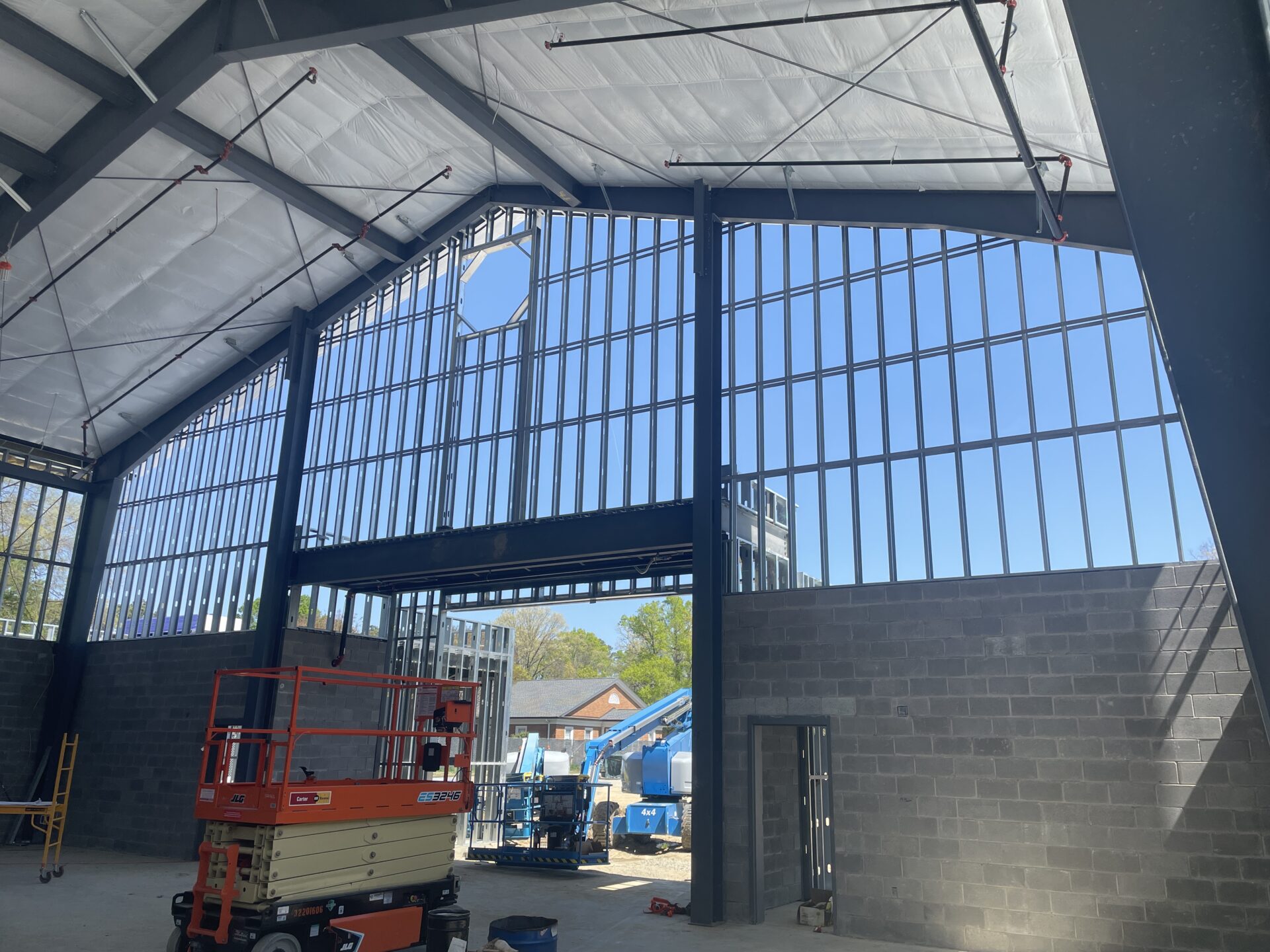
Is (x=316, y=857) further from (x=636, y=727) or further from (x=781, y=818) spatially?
(x=636, y=727)

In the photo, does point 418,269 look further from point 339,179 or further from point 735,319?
point 735,319

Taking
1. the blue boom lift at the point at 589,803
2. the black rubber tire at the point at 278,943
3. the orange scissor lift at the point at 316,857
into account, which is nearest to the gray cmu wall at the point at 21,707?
the blue boom lift at the point at 589,803

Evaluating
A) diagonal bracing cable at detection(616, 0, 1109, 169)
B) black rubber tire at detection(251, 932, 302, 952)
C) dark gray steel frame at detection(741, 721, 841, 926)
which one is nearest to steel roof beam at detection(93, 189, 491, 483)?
diagonal bracing cable at detection(616, 0, 1109, 169)

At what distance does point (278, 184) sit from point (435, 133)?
12.0 feet

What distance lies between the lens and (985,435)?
14.6 metres

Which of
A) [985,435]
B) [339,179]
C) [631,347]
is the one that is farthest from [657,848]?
[339,179]

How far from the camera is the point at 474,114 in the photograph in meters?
17.3

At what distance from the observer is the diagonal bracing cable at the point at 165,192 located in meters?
17.5

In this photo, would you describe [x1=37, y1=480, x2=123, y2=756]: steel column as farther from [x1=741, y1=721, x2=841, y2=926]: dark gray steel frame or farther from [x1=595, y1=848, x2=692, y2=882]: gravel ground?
[x1=741, y1=721, x2=841, y2=926]: dark gray steel frame


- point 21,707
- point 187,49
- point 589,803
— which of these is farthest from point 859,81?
point 21,707

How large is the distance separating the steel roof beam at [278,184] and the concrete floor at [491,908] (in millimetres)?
13105

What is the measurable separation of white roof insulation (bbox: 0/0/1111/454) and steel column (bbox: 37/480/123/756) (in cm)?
297

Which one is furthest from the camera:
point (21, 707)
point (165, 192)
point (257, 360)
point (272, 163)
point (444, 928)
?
point (257, 360)

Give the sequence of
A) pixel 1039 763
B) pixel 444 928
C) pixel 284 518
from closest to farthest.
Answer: pixel 444 928 → pixel 1039 763 → pixel 284 518
